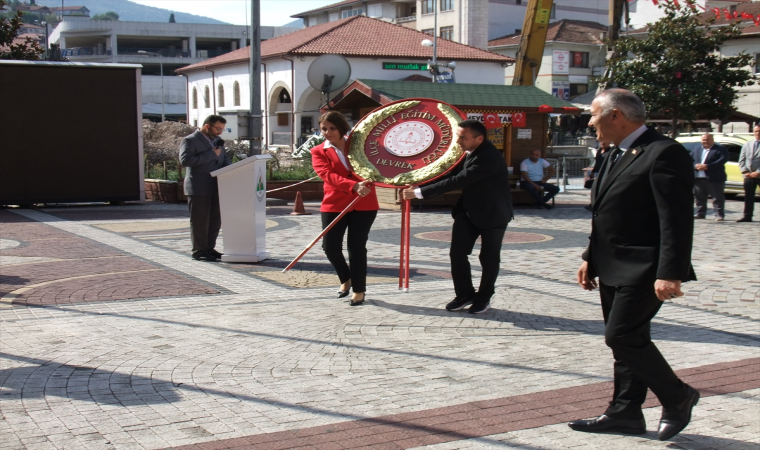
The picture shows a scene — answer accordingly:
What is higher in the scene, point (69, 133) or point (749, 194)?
point (69, 133)

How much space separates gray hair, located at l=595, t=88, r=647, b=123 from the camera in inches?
162

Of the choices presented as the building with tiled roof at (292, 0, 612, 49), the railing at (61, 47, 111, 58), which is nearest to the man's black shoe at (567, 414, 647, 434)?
the building with tiled roof at (292, 0, 612, 49)

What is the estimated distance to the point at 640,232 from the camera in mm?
4102

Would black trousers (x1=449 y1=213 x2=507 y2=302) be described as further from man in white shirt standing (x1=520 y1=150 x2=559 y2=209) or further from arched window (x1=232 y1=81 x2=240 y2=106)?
arched window (x1=232 y1=81 x2=240 y2=106)

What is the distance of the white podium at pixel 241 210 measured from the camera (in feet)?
33.8

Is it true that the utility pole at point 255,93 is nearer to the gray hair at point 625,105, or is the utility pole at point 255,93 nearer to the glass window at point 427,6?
the gray hair at point 625,105

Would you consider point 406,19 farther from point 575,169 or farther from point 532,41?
point 532,41

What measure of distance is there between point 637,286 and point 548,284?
497 centimetres

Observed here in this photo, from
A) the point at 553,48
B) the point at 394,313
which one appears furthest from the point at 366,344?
the point at 553,48

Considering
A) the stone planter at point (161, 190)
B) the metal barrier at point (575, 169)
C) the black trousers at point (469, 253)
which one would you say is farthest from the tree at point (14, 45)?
the black trousers at point (469, 253)

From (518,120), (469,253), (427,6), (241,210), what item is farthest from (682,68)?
(427,6)

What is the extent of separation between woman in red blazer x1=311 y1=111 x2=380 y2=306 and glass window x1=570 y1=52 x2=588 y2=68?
201 ft

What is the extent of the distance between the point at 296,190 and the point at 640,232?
16633 millimetres

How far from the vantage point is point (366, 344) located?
623 centimetres
